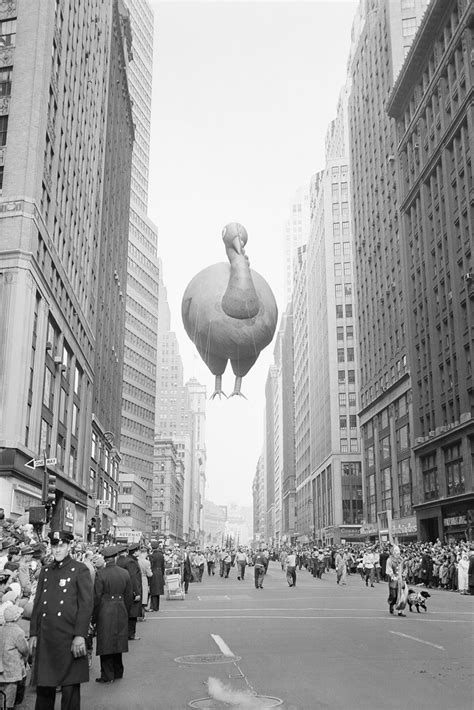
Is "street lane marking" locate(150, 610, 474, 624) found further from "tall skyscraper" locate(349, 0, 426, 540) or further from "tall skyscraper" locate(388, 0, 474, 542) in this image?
"tall skyscraper" locate(349, 0, 426, 540)

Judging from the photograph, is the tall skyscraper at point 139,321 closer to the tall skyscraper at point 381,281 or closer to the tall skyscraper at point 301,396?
the tall skyscraper at point 301,396

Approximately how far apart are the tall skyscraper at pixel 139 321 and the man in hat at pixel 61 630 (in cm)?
10128

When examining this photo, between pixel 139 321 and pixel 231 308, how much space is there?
117m

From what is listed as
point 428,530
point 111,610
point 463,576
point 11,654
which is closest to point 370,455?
point 428,530

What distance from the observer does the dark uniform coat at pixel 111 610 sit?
34.4 feet

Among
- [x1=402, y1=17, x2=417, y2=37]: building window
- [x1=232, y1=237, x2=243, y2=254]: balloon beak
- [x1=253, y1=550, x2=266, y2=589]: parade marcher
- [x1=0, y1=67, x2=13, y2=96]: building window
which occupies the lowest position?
[x1=253, y1=550, x2=266, y2=589]: parade marcher

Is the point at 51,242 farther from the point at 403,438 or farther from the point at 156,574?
the point at 403,438

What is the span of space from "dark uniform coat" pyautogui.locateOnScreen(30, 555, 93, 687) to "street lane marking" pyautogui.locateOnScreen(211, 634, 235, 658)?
550 cm

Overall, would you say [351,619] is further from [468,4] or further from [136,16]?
[136,16]

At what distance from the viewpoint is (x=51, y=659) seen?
7.37m

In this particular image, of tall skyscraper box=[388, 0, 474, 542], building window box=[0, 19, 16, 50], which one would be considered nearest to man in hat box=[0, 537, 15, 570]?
building window box=[0, 19, 16, 50]

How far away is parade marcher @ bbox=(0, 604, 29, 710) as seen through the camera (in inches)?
316

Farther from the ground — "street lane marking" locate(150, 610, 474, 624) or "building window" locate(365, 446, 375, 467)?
"building window" locate(365, 446, 375, 467)

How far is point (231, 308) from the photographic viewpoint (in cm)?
997
